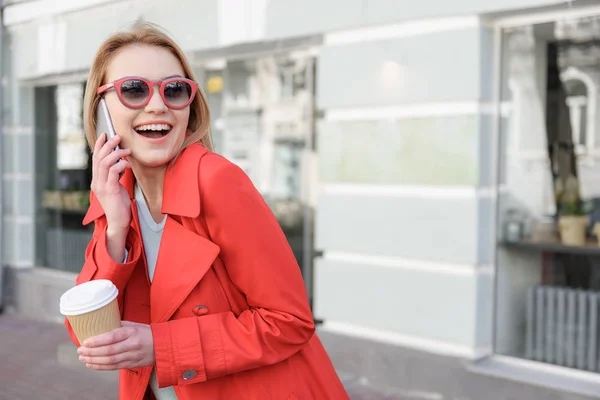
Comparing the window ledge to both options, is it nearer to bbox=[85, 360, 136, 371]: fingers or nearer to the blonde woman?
the blonde woman

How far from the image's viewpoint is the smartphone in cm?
180

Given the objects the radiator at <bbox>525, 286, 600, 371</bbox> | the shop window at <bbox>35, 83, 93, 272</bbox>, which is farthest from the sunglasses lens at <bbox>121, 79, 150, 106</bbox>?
the shop window at <bbox>35, 83, 93, 272</bbox>

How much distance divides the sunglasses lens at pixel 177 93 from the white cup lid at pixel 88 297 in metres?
0.48

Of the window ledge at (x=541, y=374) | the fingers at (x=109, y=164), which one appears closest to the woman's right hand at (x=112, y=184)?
the fingers at (x=109, y=164)

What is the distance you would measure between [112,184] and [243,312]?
45 cm

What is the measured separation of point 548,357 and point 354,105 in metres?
2.35

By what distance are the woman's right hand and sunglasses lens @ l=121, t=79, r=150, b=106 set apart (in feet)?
0.32

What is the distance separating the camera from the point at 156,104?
68.6 inches

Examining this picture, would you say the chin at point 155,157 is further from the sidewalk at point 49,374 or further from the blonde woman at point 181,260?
the sidewalk at point 49,374

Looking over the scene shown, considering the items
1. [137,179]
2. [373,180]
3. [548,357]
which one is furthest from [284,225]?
[137,179]

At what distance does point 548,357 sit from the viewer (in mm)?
5094

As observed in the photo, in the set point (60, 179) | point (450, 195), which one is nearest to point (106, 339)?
point (450, 195)

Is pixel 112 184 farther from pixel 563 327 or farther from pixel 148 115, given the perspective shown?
pixel 563 327

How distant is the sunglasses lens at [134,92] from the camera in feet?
5.70
